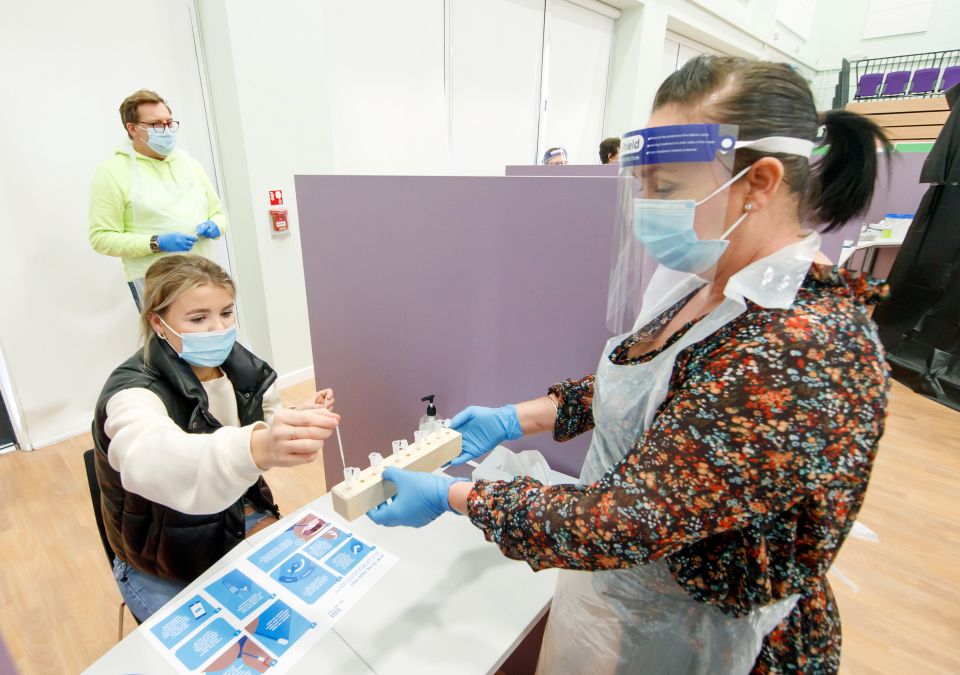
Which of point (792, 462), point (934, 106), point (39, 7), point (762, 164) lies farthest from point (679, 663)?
point (934, 106)

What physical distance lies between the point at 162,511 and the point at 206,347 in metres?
0.36

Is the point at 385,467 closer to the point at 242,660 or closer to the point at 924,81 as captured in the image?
the point at 242,660

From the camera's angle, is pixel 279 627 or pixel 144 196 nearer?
pixel 279 627

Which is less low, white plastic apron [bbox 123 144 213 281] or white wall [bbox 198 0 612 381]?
white wall [bbox 198 0 612 381]

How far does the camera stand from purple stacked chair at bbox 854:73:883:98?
695 centimetres

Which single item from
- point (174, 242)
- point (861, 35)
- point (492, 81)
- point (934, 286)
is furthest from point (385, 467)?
point (861, 35)

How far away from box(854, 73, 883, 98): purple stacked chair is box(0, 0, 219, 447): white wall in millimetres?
8641

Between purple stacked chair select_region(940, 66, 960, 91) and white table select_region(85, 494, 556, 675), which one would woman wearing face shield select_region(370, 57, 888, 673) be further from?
purple stacked chair select_region(940, 66, 960, 91)

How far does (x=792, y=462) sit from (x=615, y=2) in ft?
16.9

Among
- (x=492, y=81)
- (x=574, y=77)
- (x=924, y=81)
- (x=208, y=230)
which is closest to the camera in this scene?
(x=208, y=230)

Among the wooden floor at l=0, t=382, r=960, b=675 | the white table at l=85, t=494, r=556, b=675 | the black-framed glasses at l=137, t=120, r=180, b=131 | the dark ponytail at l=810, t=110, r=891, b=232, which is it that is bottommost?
the wooden floor at l=0, t=382, r=960, b=675

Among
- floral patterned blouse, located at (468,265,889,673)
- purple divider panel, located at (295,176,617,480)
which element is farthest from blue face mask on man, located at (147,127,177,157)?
floral patterned blouse, located at (468,265,889,673)

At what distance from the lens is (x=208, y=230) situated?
222 cm

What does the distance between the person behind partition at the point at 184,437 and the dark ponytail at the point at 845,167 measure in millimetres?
843
